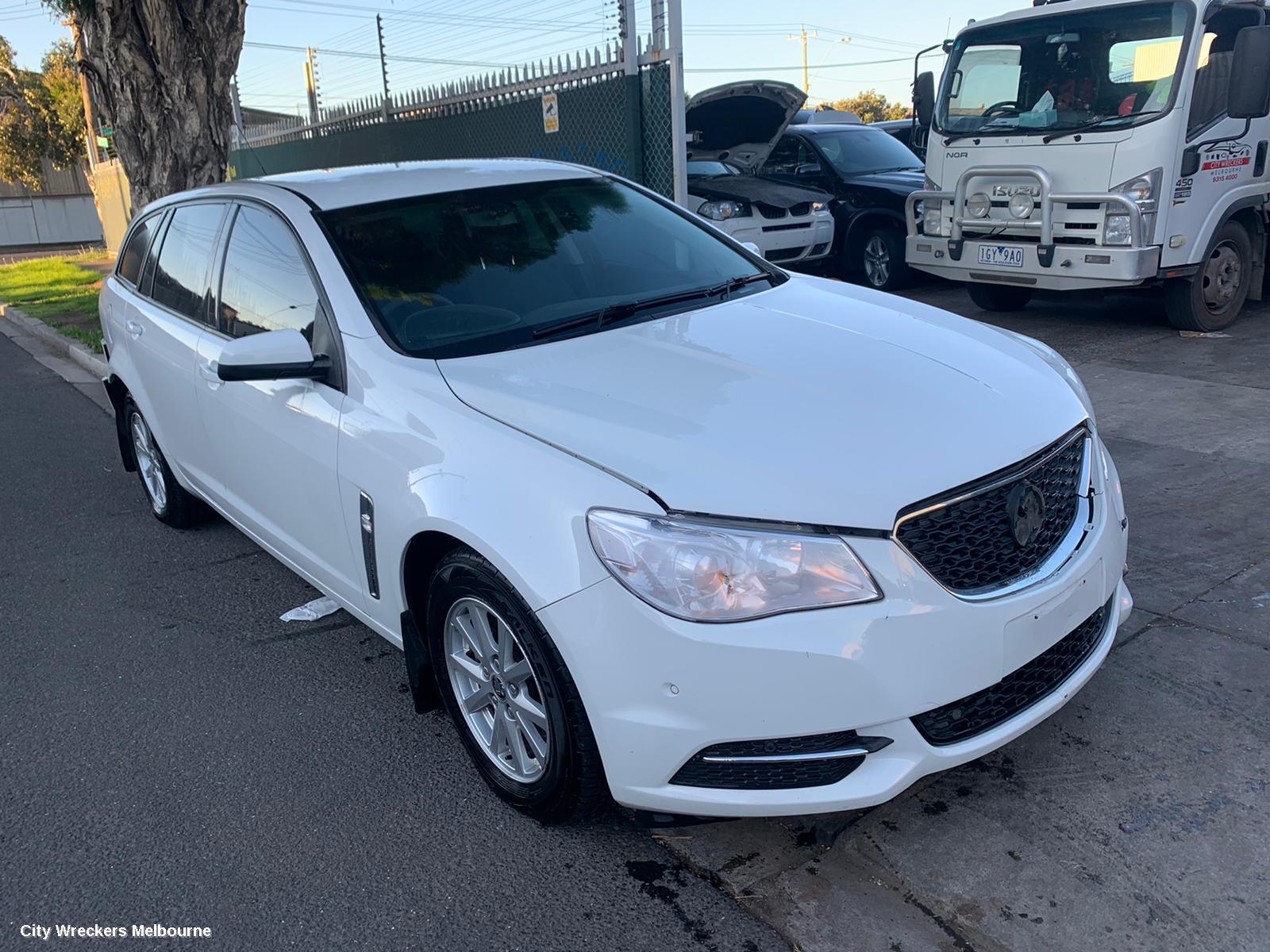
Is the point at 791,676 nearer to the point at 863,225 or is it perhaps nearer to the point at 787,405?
the point at 787,405

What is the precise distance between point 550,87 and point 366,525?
7.55 m

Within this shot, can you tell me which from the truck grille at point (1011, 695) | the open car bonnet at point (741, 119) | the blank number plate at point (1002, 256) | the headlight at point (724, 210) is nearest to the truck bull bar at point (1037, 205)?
the blank number plate at point (1002, 256)

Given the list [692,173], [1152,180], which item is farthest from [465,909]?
[692,173]

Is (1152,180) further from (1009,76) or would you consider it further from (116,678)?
(116,678)

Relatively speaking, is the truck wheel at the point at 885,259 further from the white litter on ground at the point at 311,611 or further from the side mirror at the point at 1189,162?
the white litter on ground at the point at 311,611

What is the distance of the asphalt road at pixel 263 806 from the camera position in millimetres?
2525

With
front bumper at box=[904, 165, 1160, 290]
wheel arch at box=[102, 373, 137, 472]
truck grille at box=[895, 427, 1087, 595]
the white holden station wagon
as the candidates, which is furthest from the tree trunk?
truck grille at box=[895, 427, 1087, 595]

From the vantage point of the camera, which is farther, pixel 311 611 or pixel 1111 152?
pixel 1111 152

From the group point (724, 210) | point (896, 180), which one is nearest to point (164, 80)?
point (724, 210)

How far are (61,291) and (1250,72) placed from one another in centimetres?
1523

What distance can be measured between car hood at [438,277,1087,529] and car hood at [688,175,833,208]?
7594mm

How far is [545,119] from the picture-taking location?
9750mm

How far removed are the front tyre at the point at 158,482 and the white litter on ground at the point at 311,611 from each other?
1.18 meters

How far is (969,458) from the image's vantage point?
8.14 feet
